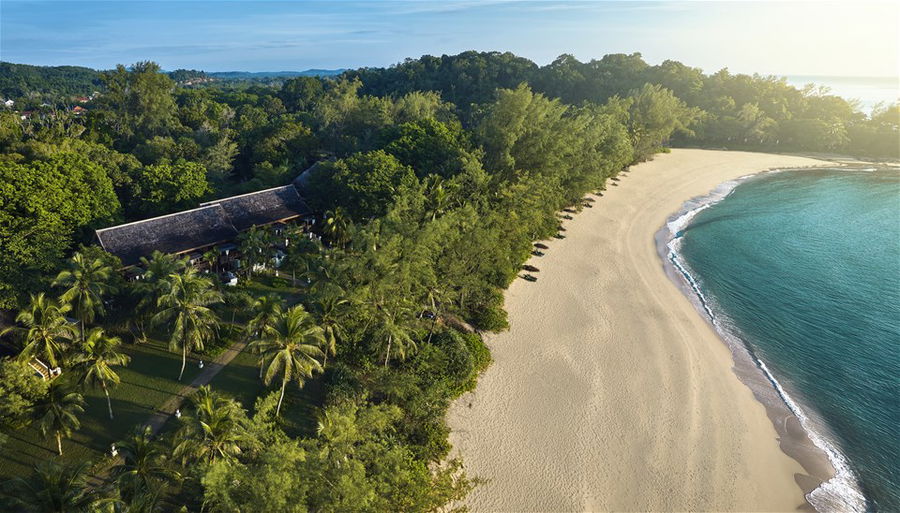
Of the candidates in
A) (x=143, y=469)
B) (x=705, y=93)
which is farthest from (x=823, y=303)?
(x=705, y=93)

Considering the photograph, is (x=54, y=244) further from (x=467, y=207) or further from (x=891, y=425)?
(x=891, y=425)

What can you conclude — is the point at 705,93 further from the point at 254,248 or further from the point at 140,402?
the point at 140,402

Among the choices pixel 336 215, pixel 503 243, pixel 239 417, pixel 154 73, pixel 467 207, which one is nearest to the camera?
pixel 239 417

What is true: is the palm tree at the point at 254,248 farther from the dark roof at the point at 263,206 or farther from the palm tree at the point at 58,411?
the palm tree at the point at 58,411

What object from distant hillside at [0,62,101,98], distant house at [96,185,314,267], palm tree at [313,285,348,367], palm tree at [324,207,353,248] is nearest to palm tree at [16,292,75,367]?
distant house at [96,185,314,267]

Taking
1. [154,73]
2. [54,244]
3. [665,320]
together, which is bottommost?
[665,320]

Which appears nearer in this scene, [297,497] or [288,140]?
[297,497]

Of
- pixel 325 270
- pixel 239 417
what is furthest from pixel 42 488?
pixel 325 270

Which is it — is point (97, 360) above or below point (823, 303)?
above
